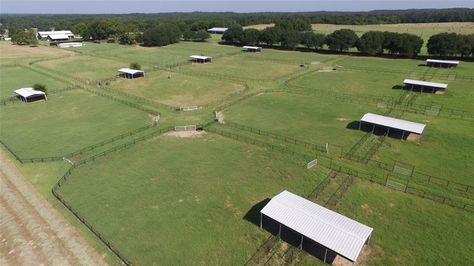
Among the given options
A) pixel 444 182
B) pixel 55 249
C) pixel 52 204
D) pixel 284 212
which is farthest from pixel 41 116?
pixel 444 182

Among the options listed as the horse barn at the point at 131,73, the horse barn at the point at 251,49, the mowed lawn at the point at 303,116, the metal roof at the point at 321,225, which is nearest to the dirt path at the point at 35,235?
the metal roof at the point at 321,225

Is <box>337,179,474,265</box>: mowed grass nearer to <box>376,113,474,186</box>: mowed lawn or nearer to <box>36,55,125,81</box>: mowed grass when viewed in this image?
<box>376,113,474,186</box>: mowed lawn

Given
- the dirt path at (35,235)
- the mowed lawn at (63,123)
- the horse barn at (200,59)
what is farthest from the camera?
the horse barn at (200,59)

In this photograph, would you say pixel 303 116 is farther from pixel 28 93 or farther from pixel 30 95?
pixel 28 93

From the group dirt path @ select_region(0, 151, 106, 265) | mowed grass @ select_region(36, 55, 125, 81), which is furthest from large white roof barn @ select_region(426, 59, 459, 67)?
dirt path @ select_region(0, 151, 106, 265)

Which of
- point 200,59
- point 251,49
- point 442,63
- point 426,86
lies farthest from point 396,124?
point 251,49

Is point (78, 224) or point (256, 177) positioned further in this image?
point (256, 177)

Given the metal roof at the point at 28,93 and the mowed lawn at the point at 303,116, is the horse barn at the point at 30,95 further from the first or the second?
the mowed lawn at the point at 303,116

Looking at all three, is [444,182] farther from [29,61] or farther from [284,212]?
[29,61]
